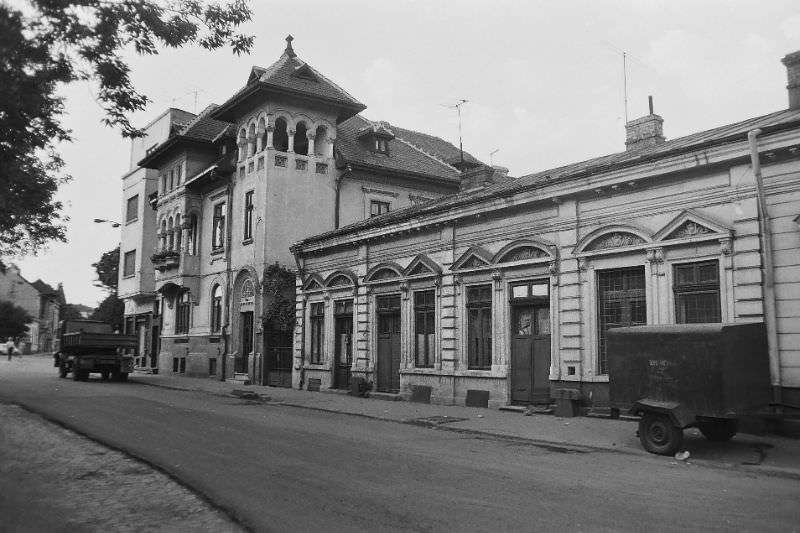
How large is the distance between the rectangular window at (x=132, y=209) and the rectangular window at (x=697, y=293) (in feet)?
128

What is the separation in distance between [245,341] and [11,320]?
56.3m

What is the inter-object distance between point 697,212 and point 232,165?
22995 mm

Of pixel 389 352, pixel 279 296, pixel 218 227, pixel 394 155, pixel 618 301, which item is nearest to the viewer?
pixel 618 301

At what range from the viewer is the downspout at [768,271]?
40.5 feet

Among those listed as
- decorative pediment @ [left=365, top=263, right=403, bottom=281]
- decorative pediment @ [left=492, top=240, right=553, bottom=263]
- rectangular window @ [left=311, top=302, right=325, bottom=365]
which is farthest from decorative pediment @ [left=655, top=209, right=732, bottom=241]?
rectangular window @ [left=311, top=302, right=325, bottom=365]

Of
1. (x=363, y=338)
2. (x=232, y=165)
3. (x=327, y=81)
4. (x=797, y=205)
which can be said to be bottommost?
(x=363, y=338)

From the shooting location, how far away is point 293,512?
6672 mm

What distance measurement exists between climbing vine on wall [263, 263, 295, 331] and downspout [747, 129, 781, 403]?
1954 centimetres

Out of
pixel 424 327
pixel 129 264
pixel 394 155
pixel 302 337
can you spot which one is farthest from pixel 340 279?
pixel 129 264

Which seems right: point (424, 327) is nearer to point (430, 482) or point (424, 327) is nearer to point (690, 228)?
point (690, 228)

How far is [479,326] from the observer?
18.7 m

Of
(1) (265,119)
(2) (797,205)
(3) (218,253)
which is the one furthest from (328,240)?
(2) (797,205)

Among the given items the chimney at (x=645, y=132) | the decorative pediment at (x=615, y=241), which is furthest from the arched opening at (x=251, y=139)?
the decorative pediment at (x=615, y=241)

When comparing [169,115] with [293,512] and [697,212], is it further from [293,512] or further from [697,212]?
[293,512]
